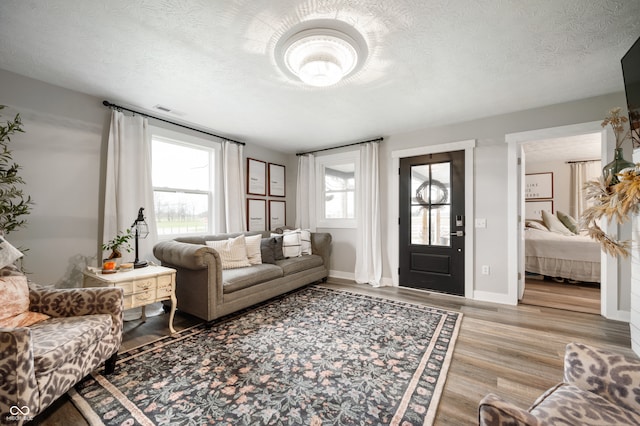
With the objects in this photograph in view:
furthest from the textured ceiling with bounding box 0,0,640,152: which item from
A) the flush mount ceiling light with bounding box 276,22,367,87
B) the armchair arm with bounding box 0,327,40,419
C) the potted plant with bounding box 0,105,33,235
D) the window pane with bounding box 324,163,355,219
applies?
the armchair arm with bounding box 0,327,40,419

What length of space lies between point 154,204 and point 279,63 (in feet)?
7.59

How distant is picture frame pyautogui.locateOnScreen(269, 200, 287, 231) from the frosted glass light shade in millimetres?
3003

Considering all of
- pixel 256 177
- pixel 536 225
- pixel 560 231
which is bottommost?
pixel 560 231

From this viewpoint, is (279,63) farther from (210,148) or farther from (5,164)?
(5,164)

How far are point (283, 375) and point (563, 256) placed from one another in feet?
16.6

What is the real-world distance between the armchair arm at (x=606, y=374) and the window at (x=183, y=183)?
3.87 metres

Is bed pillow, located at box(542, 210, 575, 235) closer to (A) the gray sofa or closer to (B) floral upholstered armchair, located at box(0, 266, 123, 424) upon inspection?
(A) the gray sofa

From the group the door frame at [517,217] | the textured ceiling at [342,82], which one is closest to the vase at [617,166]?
the door frame at [517,217]

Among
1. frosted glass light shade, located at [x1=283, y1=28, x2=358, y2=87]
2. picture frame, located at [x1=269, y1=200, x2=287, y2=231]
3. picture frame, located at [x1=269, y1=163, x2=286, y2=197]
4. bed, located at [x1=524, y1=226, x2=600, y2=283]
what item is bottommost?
bed, located at [x1=524, y1=226, x2=600, y2=283]

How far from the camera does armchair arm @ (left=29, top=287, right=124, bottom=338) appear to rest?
1724 millimetres

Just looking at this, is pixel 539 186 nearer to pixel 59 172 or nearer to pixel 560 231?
pixel 560 231

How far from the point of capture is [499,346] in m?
2.18

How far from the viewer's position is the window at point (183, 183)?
3.31 metres

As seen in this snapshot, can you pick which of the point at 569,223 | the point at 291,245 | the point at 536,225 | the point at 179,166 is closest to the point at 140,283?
the point at 179,166
